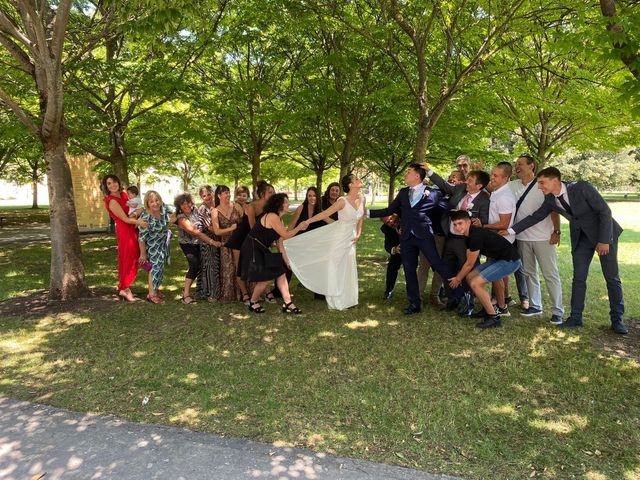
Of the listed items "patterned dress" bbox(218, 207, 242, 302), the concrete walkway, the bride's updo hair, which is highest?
the bride's updo hair

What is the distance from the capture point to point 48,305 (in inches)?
279

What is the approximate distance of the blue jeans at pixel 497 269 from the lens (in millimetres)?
5875

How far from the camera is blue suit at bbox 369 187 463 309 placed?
252 inches

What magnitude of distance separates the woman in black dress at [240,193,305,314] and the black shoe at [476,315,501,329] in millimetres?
2666

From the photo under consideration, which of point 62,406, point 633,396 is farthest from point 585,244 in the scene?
point 62,406

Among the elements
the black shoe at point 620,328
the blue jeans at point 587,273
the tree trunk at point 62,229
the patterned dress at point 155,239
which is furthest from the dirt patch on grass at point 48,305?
the black shoe at point 620,328

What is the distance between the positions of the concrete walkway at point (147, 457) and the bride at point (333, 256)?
369 centimetres

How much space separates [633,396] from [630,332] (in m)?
2.09

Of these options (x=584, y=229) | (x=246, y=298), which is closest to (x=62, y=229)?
(x=246, y=298)

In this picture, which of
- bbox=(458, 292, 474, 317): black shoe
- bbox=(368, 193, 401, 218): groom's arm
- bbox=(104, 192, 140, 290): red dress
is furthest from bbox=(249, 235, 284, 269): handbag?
bbox=(458, 292, 474, 317): black shoe

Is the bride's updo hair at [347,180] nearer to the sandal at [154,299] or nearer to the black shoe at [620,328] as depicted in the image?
the sandal at [154,299]

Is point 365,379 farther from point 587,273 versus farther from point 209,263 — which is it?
point 209,263

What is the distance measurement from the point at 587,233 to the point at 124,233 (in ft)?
23.1

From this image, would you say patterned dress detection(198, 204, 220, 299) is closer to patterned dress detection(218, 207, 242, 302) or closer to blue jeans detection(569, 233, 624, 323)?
patterned dress detection(218, 207, 242, 302)
